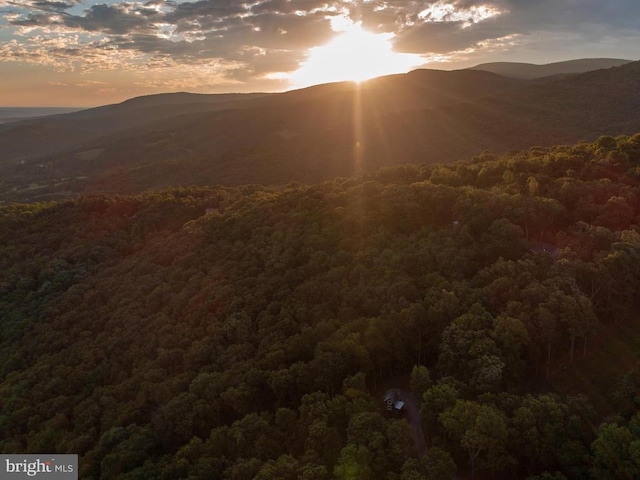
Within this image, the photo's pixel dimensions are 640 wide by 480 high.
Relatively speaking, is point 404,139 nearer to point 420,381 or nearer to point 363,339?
point 363,339

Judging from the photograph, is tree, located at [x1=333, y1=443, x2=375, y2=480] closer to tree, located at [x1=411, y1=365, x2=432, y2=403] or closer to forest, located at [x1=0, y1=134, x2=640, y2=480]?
forest, located at [x1=0, y1=134, x2=640, y2=480]

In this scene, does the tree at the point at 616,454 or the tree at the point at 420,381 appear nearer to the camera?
the tree at the point at 616,454

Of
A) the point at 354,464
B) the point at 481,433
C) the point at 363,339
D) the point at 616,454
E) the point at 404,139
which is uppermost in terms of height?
the point at 404,139

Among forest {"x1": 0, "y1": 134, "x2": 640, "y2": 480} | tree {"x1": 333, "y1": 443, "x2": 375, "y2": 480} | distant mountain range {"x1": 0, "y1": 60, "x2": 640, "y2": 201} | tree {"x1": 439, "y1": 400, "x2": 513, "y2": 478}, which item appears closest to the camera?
tree {"x1": 333, "y1": 443, "x2": 375, "y2": 480}

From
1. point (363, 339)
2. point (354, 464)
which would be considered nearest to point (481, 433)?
point (354, 464)

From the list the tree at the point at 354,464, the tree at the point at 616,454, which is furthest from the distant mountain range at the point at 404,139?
the tree at the point at 616,454

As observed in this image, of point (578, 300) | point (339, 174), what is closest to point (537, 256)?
point (578, 300)

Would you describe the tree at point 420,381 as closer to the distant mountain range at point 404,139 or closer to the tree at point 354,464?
the tree at point 354,464

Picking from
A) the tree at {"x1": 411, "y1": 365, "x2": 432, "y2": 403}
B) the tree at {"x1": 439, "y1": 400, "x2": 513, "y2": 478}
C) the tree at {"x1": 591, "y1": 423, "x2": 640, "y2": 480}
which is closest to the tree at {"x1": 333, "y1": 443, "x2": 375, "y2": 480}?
the tree at {"x1": 439, "y1": 400, "x2": 513, "y2": 478}
